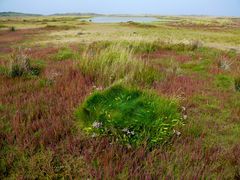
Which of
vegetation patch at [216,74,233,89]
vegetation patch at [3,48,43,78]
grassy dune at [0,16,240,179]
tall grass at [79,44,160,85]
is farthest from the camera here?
vegetation patch at [216,74,233,89]

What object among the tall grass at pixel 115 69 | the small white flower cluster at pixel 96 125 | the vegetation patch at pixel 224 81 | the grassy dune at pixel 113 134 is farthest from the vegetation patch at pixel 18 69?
the vegetation patch at pixel 224 81

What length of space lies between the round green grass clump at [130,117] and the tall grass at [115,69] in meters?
2.11

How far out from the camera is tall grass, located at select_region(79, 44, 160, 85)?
7.64m

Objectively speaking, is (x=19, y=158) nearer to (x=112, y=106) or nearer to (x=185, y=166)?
(x=112, y=106)

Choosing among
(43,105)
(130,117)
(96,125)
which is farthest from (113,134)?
(43,105)

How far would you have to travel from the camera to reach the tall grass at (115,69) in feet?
25.1

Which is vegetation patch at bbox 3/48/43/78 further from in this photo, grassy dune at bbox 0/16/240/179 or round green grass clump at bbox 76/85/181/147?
round green grass clump at bbox 76/85/181/147

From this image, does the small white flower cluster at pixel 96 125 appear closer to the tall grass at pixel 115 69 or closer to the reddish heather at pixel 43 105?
the reddish heather at pixel 43 105

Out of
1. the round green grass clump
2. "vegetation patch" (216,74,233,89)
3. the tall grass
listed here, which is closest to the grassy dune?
the round green grass clump

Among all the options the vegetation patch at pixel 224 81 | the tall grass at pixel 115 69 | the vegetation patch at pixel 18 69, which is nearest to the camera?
the tall grass at pixel 115 69

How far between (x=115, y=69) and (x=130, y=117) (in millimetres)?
3630

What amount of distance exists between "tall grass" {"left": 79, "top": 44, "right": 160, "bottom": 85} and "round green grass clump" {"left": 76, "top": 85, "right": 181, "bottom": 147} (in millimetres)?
2111

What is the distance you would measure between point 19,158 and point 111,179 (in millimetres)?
1362

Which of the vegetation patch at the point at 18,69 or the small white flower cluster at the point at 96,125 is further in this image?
the vegetation patch at the point at 18,69
